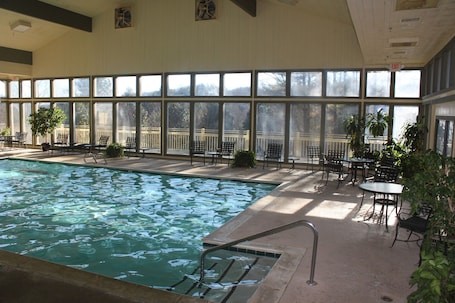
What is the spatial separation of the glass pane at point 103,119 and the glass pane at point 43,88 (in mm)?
2893

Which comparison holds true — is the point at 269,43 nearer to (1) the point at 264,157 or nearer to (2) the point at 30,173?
(1) the point at 264,157

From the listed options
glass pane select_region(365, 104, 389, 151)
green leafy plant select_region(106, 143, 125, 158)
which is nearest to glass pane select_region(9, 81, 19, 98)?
green leafy plant select_region(106, 143, 125, 158)

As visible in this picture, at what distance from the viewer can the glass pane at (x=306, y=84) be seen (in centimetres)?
1219

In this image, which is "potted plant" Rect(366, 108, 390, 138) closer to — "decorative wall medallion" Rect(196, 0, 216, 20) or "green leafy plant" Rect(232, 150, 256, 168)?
"green leafy plant" Rect(232, 150, 256, 168)

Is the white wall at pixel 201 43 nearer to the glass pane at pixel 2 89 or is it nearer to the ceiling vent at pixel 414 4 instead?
the glass pane at pixel 2 89

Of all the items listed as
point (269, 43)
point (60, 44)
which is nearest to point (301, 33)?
point (269, 43)

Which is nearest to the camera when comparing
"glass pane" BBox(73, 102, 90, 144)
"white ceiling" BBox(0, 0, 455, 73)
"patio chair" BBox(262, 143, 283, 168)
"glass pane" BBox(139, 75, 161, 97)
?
"white ceiling" BBox(0, 0, 455, 73)

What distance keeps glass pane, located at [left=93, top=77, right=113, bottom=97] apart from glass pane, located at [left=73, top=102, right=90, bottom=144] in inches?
30.6

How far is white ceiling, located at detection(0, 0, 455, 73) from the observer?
5387 mm

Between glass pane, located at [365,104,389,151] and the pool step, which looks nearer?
the pool step

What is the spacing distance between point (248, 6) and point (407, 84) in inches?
206

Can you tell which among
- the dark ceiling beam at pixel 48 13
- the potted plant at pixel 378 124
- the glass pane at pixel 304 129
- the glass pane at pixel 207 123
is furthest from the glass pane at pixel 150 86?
the potted plant at pixel 378 124

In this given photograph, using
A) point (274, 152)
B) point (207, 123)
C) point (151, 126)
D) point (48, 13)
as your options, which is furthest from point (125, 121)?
point (274, 152)

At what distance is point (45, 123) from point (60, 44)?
352 cm
